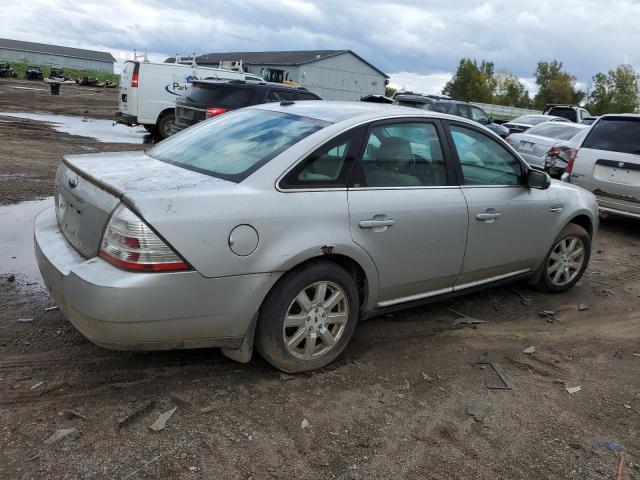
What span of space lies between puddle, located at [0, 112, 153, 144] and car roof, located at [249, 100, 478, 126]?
1174 cm

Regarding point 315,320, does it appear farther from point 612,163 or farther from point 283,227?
point 612,163

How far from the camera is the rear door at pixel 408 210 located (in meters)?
3.78

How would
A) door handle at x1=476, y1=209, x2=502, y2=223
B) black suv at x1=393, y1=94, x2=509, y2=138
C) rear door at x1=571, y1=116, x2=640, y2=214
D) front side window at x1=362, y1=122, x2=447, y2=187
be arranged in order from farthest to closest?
black suv at x1=393, y1=94, x2=509, y2=138 < rear door at x1=571, y1=116, x2=640, y2=214 < door handle at x1=476, y1=209, x2=502, y2=223 < front side window at x1=362, y1=122, x2=447, y2=187

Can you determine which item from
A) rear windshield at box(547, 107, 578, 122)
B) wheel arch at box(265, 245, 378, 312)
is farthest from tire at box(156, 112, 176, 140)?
rear windshield at box(547, 107, 578, 122)

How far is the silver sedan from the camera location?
304 centimetres

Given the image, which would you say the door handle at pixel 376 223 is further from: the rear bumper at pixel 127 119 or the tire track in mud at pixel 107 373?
the rear bumper at pixel 127 119

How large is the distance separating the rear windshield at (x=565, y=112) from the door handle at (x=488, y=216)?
865 inches

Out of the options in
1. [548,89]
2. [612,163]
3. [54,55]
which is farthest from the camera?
[54,55]

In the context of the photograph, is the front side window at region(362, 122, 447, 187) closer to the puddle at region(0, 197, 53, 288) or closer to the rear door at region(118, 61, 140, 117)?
the puddle at region(0, 197, 53, 288)

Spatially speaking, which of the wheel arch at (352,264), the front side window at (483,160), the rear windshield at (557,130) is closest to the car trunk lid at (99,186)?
the wheel arch at (352,264)

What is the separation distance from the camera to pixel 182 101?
12.2 meters

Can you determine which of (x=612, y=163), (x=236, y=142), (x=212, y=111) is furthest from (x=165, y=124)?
(x=236, y=142)

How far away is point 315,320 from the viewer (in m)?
3.65

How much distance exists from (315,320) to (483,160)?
2.03 meters
